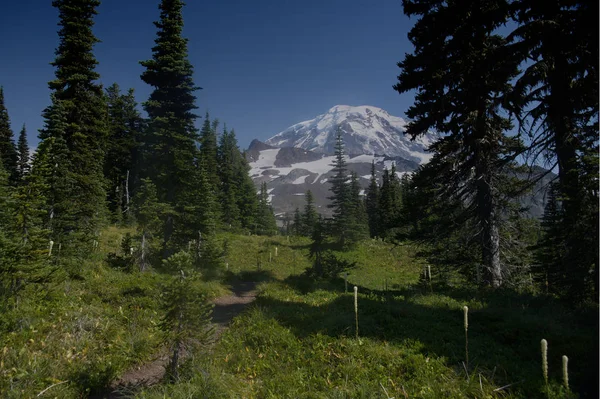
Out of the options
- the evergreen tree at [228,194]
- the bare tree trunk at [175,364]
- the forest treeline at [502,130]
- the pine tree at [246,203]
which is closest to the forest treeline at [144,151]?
the bare tree trunk at [175,364]

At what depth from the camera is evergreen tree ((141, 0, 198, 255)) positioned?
18219 millimetres

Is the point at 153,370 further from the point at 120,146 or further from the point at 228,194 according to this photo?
the point at 228,194

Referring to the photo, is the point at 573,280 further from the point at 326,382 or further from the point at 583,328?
the point at 326,382

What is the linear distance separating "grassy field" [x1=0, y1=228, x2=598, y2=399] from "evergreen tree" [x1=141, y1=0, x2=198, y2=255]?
8.18 meters

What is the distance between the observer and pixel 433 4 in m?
12.0

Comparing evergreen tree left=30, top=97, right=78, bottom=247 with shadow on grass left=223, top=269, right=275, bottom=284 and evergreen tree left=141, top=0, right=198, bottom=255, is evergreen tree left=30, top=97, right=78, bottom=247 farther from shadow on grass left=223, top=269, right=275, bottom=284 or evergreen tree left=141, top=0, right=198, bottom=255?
shadow on grass left=223, top=269, right=275, bottom=284

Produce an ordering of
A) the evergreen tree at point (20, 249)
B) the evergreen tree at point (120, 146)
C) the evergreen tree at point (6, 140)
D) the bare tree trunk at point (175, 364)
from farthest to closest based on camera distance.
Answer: the evergreen tree at point (6, 140)
the evergreen tree at point (120, 146)
the evergreen tree at point (20, 249)
the bare tree trunk at point (175, 364)

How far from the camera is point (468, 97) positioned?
38.2 ft

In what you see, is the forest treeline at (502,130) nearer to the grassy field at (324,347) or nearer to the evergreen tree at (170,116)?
the grassy field at (324,347)

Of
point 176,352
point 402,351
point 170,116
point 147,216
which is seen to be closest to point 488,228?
point 402,351

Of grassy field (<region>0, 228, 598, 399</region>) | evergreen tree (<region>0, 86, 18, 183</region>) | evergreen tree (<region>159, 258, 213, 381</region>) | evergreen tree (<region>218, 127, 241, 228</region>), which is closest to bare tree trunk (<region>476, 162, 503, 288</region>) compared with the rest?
grassy field (<region>0, 228, 598, 399</region>)

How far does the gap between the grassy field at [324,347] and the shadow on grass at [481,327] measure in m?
0.03

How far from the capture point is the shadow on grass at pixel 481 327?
207 inches

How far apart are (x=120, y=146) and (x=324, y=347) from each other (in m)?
39.5
